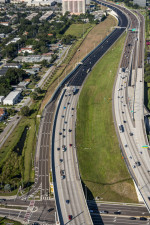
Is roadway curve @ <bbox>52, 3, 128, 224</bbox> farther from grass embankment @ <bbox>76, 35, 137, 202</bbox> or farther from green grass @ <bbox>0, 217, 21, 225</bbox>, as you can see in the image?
green grass @ <bbox>0, 217, 21, 225</bbox>

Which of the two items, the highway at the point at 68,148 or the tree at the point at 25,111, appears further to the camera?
the tree at the point at 25,111

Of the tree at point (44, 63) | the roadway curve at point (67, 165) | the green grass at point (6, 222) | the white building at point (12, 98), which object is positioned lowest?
the green grass at point (6, 222)

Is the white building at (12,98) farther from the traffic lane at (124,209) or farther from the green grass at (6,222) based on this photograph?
the traffic lane at (124,209)

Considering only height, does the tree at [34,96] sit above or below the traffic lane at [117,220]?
above

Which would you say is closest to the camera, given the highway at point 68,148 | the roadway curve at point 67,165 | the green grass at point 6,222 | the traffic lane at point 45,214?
the roadway curve at point 67,165

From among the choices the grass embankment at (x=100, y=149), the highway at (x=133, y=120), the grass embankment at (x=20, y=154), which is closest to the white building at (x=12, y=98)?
the grass embankment at (x=20, y=154)

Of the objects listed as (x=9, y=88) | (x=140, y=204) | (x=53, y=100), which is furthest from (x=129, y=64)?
(x=140, y=204)

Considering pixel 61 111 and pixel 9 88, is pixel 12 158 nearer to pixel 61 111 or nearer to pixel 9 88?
pixel 61 111

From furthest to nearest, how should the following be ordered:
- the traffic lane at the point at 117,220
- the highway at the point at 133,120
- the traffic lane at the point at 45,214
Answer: the highway at the point at 133,120, the traffic lane at the point at 45,214, the traffic lane at the point at 117,220
